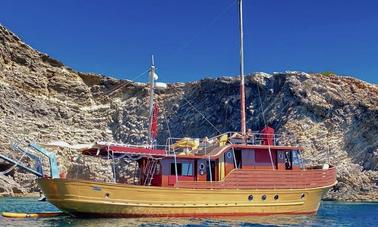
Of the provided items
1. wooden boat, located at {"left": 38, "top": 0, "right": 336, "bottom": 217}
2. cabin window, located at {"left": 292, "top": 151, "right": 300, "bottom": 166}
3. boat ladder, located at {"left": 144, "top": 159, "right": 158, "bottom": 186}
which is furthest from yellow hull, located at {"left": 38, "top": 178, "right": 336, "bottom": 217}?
boat ladder, located at {"left": 144, "top": 159, "right": 158, "bottom": 186}

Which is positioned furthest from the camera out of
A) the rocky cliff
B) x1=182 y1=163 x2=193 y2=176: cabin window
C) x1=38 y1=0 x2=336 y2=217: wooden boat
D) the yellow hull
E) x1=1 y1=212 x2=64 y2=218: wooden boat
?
the rocky cliff

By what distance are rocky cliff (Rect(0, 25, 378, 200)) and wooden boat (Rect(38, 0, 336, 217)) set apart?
20292mm

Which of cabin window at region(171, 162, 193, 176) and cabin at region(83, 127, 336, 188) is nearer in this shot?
cabin at region(83, 127, 336, 188)

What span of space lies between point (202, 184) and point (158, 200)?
2.37 metres

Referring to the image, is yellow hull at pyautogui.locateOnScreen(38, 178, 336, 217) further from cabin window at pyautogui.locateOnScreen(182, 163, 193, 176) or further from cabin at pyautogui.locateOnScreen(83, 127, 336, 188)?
cabin window at pyautogui.locateOnScreen(182, 163, 193, 176)

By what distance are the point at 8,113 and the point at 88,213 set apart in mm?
40733

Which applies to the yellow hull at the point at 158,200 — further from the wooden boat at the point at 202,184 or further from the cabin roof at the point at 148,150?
the cabin roof at the point at 148,150

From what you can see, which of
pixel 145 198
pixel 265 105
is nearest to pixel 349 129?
pixel 265 105

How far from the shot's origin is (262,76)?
61938 millimetres

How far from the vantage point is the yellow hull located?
2155 cm

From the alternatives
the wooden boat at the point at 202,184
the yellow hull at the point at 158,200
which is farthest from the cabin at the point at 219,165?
the yellow hull at the point at 158,200

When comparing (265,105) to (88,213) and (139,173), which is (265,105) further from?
(88,213)

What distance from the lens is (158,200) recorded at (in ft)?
74.2

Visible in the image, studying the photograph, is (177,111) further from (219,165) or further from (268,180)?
(268,180)
